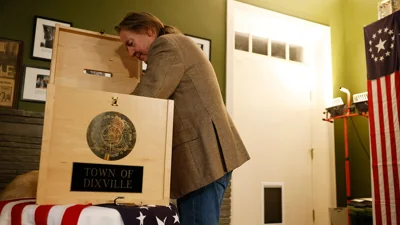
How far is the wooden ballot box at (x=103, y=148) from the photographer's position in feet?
3.71

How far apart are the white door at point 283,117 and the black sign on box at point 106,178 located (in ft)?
7.91

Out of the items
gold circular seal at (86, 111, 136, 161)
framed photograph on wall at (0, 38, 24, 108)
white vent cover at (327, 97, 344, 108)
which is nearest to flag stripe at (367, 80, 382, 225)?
white vent cover at (327, 97, 344, 108)

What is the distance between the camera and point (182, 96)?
1.47 meters

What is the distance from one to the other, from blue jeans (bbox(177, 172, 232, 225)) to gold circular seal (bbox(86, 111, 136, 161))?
34cm

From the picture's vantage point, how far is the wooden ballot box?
1132mm

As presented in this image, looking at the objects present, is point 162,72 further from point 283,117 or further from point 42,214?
point 283,117

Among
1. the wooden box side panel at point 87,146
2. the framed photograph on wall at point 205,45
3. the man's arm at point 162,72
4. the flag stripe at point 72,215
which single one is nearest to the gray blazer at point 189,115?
the man's arm at point 162,72

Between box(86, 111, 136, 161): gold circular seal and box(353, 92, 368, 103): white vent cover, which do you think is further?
box(353, 92, 368, 103): white vent cover

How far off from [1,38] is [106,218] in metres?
2.26

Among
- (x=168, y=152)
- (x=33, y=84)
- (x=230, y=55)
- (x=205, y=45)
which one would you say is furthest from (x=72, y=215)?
(x=230, y=55)

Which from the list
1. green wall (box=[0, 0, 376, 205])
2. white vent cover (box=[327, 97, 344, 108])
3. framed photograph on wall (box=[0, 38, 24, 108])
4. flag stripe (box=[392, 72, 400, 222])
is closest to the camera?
framed photograph on wall (box=[0, 38, 24, 108])

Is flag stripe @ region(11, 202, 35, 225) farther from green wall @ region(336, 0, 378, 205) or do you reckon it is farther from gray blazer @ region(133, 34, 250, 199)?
green wall @ region(336, 0, 378, 205)

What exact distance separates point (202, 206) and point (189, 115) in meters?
0.33

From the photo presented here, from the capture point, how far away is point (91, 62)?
1.88m
